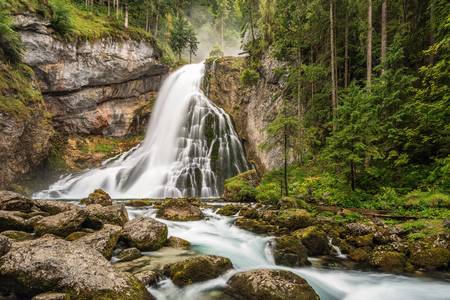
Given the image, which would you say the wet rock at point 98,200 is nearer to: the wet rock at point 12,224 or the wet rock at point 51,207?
the wet rock at point 51,207

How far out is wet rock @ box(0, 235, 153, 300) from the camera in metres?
4.80

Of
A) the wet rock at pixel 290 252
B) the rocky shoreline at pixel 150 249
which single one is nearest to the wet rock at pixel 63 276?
the rocky shoreline at pixel 150 249

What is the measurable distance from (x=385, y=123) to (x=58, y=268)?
1338cm

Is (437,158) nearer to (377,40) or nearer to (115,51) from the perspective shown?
(377,40)

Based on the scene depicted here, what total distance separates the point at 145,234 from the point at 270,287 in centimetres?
438

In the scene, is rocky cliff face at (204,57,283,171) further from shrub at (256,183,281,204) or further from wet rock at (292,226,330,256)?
wet rock at (292,226,330,256)

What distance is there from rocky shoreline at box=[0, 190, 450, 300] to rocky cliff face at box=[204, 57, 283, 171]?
12.0m

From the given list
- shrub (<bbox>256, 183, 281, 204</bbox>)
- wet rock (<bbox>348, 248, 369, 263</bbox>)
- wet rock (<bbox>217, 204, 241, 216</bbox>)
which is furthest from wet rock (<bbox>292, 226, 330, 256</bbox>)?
shrub (<bbox>256, 183, 281, 204</bbox>)

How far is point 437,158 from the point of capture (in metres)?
12.1

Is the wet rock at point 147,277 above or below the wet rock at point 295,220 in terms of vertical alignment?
below

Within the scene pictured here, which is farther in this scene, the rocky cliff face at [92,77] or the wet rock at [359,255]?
the rocky cliff face at [92,77]

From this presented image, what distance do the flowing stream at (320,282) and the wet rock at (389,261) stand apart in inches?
14.6

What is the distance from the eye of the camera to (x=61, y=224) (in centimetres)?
835

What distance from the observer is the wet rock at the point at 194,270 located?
20.4 feet
